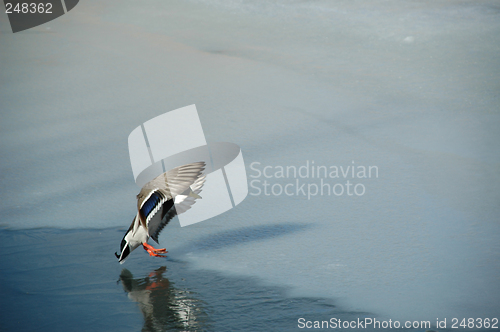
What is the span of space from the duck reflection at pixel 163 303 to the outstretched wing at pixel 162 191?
0.16m

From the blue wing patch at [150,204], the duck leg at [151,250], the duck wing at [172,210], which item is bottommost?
the duck leg at [151,250]

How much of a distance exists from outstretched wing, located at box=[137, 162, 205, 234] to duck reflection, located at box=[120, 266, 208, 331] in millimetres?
164

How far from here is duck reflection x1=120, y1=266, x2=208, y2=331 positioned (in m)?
1.33

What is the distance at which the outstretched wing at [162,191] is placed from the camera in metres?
1.46

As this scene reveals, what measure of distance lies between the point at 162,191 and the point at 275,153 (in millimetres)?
893

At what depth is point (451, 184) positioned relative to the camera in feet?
6.51

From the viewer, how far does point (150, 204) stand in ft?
4.83

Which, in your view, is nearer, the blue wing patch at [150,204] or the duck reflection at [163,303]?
the duck reflection at [163,303]

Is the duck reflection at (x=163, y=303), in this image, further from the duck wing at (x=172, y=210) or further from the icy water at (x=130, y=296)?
the duck wing at (x=172, y=210)

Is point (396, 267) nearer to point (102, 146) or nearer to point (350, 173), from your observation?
point (350, 173)

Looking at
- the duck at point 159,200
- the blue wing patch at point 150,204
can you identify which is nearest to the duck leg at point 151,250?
the duck at point 159,200

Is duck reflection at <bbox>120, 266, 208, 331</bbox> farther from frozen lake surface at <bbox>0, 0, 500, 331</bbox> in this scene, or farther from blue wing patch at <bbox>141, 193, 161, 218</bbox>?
blue wing patch at <bbox>141, 193, 161, 218</bbox>

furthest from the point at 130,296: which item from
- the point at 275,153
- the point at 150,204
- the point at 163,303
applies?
the point at 275,153

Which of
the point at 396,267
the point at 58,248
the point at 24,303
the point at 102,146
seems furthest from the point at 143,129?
the point at 396,267
